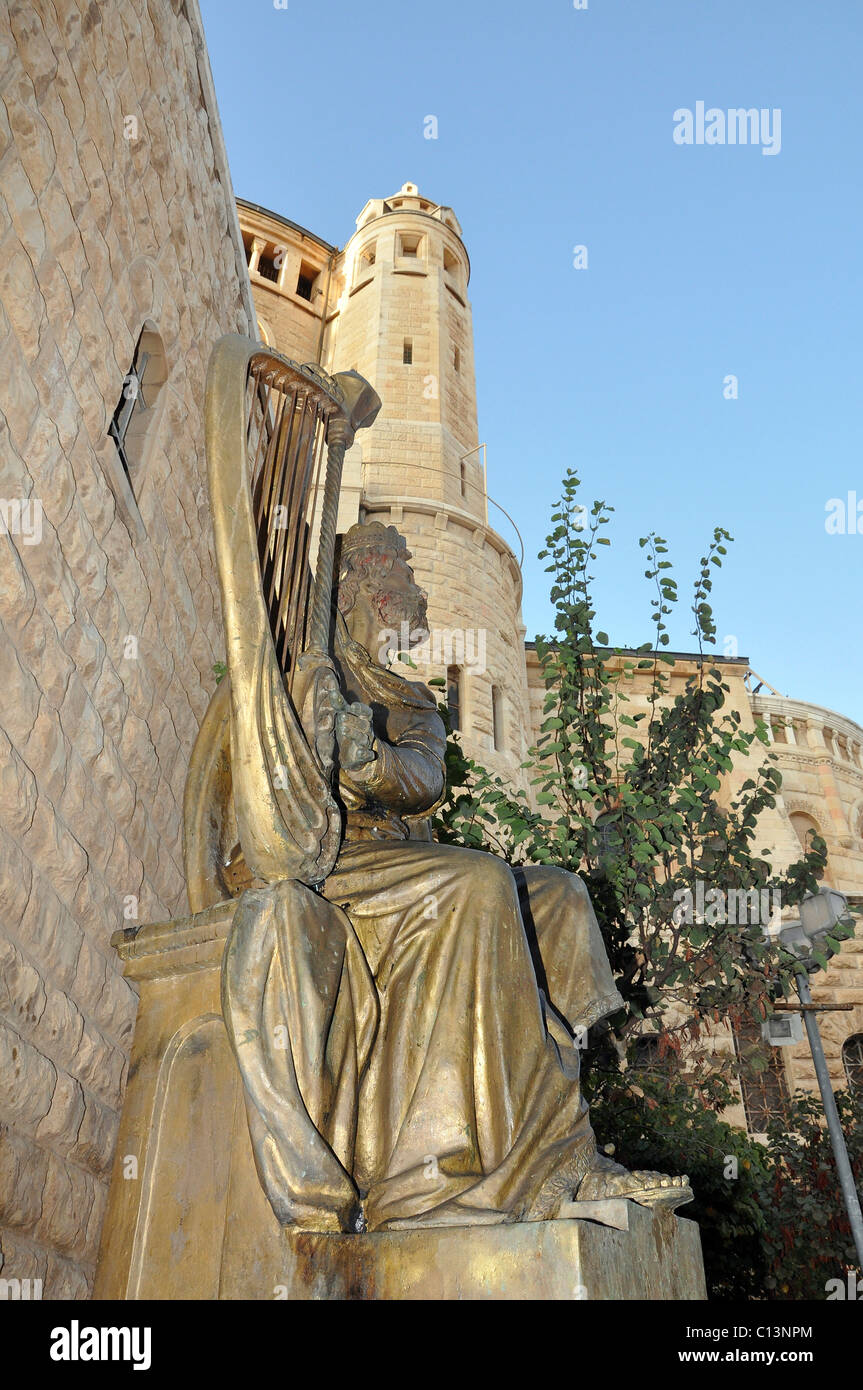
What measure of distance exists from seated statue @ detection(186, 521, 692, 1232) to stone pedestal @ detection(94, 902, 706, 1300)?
10 centimetres

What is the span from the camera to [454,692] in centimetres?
1492

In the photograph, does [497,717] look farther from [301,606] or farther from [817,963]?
[301,606]

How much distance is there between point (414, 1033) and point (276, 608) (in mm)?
1139

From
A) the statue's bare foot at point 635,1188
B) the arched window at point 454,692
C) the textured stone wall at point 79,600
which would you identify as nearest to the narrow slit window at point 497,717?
the arched window at point 454,692

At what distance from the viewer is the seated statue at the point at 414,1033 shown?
204 centimetres

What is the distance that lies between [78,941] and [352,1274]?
1.93m

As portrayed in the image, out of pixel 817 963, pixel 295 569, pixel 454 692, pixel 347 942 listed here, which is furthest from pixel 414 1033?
pixel 454 692

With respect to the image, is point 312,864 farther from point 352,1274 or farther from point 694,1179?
point 694,1179

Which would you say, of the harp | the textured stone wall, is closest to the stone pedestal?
the harp

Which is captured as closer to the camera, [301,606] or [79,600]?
[301,606]

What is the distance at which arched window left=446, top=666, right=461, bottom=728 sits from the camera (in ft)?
48.0

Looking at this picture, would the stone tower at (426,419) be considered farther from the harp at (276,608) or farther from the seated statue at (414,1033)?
the seated statue at (414,1033)

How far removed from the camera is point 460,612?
14.8 metres

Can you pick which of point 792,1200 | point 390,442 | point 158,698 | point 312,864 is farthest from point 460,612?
point 312,864
